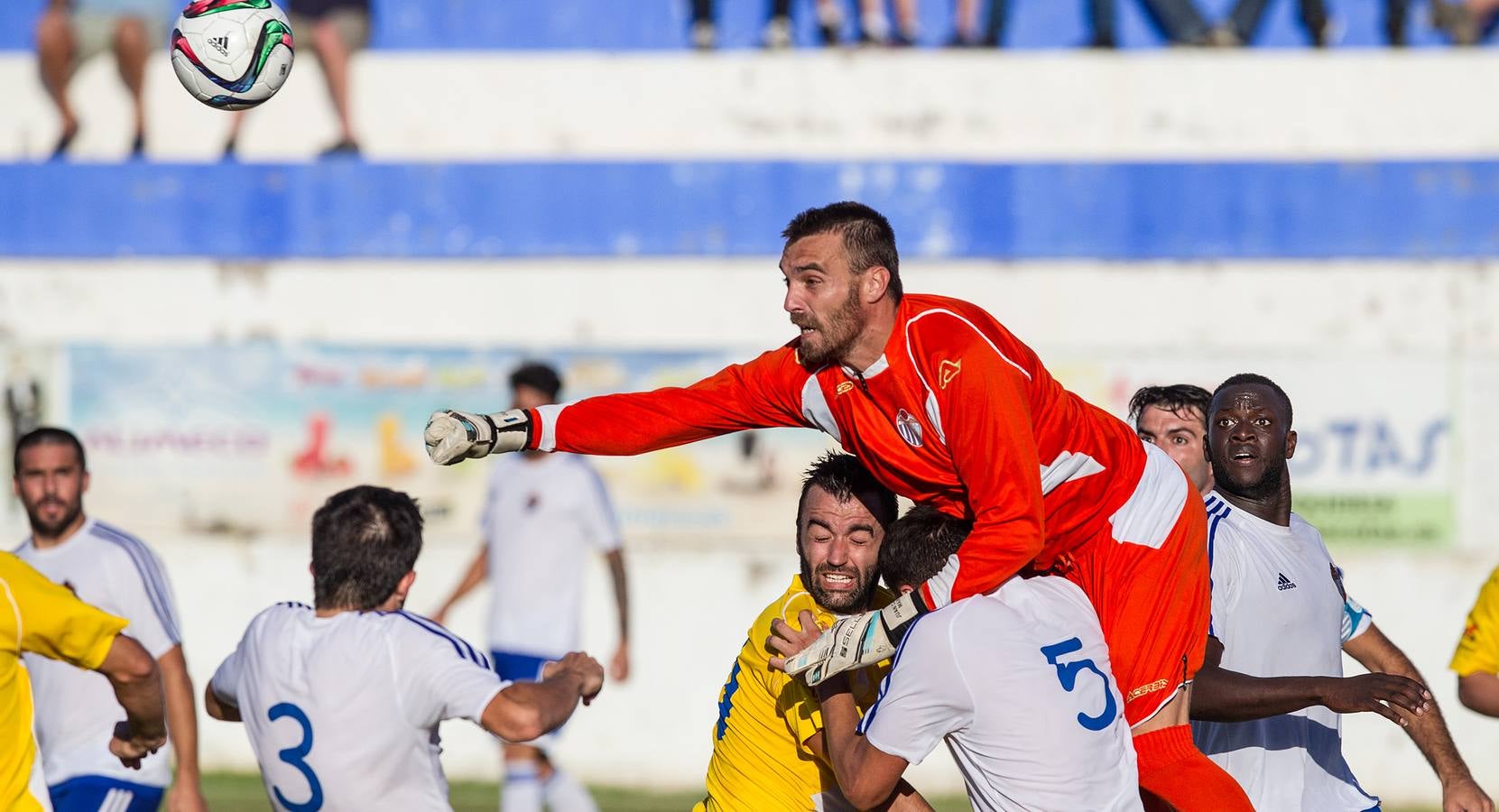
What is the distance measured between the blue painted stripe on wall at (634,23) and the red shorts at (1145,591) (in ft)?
25.0

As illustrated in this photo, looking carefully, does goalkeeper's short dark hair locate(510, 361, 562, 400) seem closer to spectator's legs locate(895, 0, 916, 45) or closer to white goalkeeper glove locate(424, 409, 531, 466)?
white goalkeeper glove locate(424, 409, 531, 466)

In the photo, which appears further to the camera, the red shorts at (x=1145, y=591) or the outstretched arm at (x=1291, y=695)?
the red shorts at (x=1145, y=591)

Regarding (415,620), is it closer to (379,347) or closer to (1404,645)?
(379,347)

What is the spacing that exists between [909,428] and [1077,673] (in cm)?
92

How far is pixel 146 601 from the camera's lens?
20.8 feet

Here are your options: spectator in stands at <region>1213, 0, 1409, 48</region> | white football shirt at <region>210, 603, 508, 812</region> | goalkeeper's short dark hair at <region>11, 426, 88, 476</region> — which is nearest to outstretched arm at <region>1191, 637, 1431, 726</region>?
white football shirt at <region>210, 603, 508, 812</region>

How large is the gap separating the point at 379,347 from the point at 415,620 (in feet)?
23.2

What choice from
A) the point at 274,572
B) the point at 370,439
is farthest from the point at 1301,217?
the point at 274,572

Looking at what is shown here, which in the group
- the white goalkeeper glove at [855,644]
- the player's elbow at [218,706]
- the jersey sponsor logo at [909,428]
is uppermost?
the jersey sponsor logo at [909,428]

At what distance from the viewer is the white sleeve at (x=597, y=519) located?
31.5 feet

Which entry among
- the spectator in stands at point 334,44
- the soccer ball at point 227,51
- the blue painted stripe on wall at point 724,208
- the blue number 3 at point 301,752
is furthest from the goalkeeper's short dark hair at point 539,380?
the blue number 3 at point 301,752

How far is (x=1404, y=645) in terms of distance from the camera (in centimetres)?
1090

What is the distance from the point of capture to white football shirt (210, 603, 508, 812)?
4.50m

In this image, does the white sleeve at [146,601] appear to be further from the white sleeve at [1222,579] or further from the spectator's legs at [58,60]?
the spectator's legs at [58,60]
